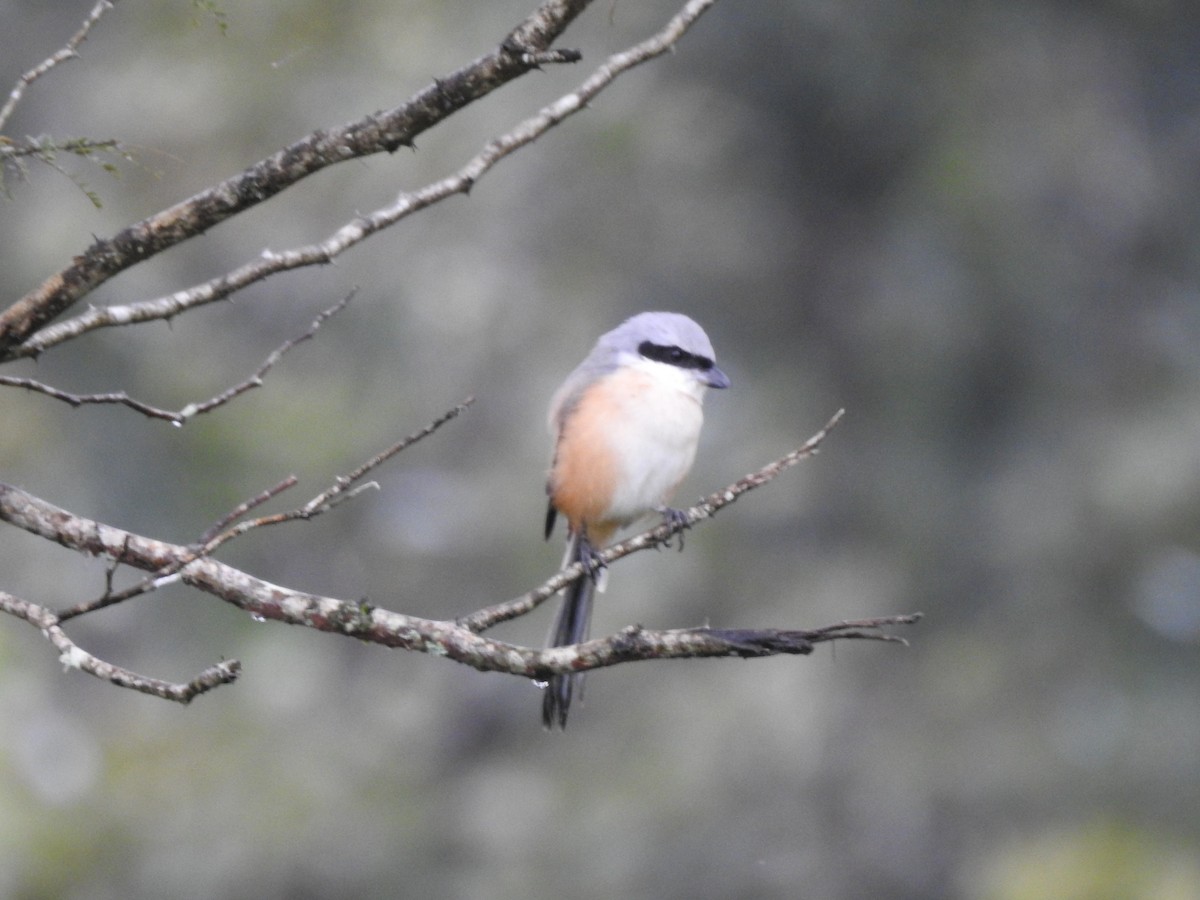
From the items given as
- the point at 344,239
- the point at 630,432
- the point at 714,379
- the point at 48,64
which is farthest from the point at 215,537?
the point at 714,379

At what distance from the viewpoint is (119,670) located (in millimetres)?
2295

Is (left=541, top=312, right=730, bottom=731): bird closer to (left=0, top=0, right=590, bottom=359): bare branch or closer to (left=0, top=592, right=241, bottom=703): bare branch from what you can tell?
(left=0, top=0, right=590, bottom=359): bare branch

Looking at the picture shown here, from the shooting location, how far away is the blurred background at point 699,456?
8.12m

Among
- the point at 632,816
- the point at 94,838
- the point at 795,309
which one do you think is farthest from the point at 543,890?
the point at 795,309

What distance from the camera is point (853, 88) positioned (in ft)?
28.3

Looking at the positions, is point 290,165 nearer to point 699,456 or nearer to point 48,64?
point 48,64

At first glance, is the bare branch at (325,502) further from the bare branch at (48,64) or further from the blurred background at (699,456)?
the blurred background at (699,456)

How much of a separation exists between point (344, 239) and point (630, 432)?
1.93 m

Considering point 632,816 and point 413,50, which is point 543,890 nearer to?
point 632,816

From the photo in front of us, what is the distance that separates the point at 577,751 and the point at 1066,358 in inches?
138

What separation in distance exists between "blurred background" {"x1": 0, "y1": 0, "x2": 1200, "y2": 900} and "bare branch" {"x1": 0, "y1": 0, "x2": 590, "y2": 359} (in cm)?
569

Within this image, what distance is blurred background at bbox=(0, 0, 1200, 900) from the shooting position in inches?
320

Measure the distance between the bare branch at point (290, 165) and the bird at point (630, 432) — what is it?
6.60 ft

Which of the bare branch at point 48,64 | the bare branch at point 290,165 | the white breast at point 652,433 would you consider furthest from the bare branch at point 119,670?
the white breast at point 652,433
